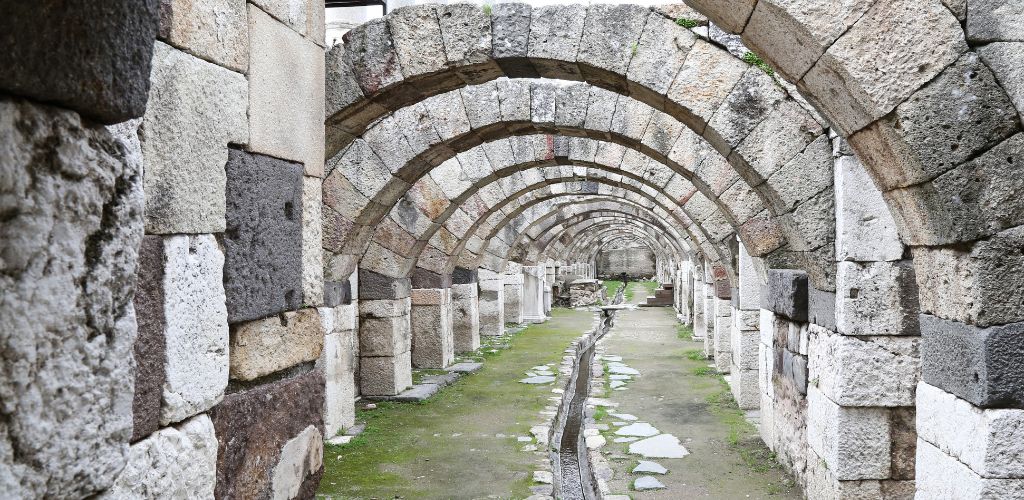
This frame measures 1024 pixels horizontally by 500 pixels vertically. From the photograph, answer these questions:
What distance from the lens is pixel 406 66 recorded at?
5.00 meters

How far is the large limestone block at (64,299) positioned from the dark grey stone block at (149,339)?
0.57 meters

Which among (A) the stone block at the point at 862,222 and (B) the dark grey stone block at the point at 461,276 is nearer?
(A) the stone block at the point at 862,222

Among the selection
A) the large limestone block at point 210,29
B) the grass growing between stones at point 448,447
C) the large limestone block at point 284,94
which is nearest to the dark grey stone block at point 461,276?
the grass growing between stones at point 448,447

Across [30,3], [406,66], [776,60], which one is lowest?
[30,3]

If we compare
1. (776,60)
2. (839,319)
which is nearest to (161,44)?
(776,60)

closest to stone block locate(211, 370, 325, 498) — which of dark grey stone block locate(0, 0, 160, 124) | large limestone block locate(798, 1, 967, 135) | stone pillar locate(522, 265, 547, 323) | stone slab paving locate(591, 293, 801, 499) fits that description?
dark grey stone block locate(0, 0, 160, 124)

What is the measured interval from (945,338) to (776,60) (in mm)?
1256

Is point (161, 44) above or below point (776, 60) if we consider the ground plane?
below

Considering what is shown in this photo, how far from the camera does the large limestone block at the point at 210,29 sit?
1.80 m

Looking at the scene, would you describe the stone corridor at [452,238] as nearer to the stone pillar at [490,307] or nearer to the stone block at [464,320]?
the stone block at [464,320]

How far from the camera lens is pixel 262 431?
2.24 metres

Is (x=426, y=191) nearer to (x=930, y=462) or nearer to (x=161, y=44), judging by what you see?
(x=930, y=462)

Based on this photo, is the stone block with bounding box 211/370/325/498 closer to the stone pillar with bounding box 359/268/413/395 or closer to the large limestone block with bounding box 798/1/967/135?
the large limestone block with bounding box 798/1/967/135

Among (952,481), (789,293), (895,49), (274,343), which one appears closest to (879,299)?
(789,293)
